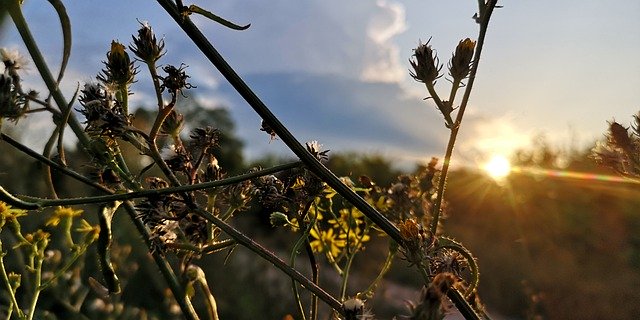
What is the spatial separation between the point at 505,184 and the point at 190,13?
717 centimetres

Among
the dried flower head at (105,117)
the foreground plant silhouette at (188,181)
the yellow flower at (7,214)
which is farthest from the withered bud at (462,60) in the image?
the yellow flower at (7,214)

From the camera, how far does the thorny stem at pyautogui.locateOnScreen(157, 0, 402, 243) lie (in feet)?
1.21

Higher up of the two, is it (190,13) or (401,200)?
(190,13)

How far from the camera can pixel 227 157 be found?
9773 mm

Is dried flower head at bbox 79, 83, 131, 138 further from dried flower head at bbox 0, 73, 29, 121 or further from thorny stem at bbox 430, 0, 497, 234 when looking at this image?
thorny stem at bbox 430, 0, 497, 234

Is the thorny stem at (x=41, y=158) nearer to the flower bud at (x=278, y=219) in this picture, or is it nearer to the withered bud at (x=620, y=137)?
the flower bud at (x=278, y=219)

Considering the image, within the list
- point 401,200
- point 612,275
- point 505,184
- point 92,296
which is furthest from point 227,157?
point 401,200

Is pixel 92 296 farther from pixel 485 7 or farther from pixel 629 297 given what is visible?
pixel 629 297

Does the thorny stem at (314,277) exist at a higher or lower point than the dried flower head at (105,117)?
lower

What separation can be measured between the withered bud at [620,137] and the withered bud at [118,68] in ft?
1.44

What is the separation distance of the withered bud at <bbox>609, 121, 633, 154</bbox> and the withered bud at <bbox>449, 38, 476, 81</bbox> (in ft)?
0.54

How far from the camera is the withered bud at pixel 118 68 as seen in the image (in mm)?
568

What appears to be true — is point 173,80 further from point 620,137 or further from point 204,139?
point 620,137

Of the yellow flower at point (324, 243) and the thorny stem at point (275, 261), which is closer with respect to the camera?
the thorny stem at point (275, 261)
